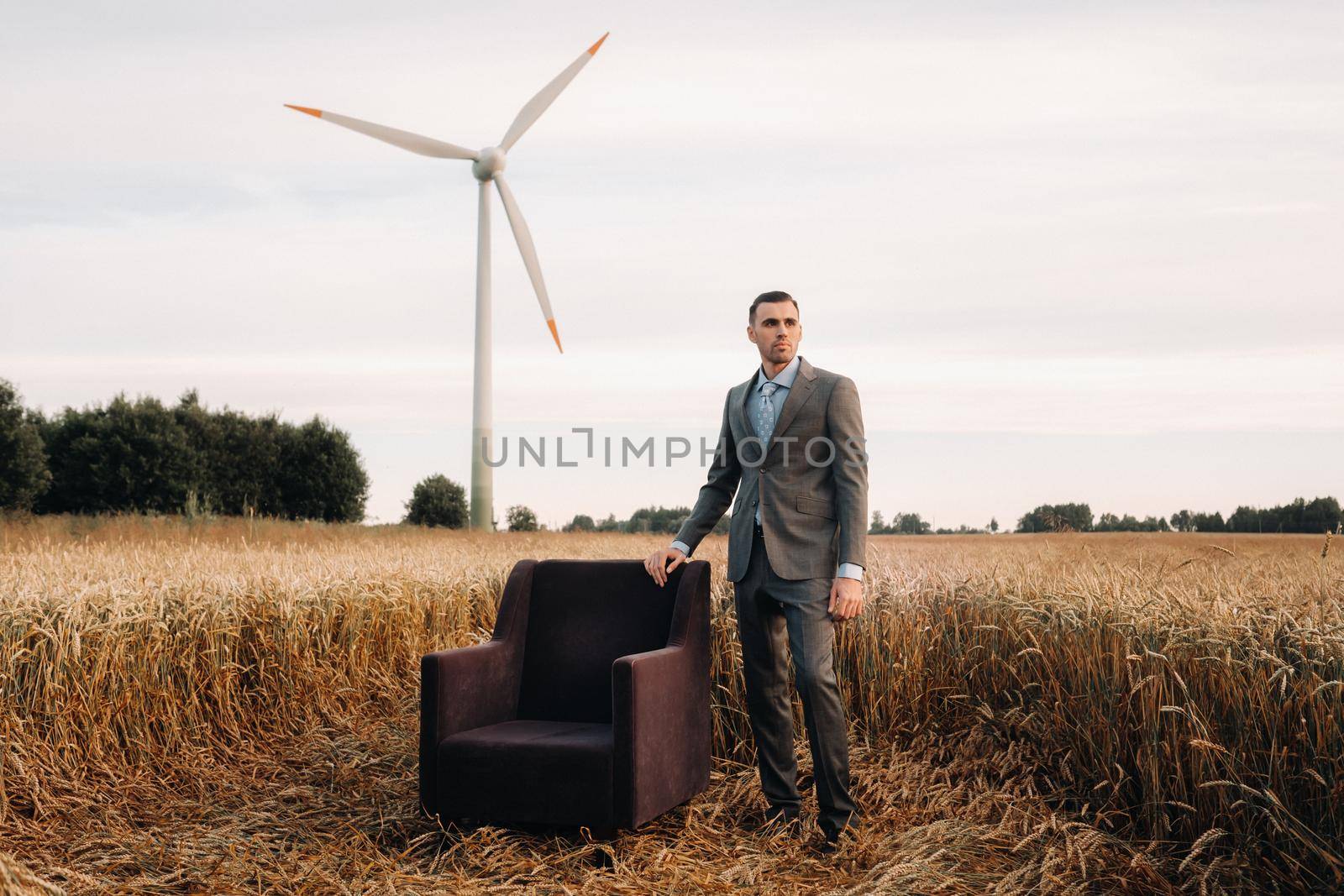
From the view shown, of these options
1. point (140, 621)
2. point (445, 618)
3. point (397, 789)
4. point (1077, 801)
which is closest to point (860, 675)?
point (1077, 801)

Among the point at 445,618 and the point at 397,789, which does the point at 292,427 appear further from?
the point at 397,789

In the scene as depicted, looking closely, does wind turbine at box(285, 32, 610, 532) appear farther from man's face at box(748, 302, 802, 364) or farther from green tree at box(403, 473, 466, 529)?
man's face at box(748, 302, 802, 364)

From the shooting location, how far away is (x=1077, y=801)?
457 centimetres

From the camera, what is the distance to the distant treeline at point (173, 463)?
2144 centimetres

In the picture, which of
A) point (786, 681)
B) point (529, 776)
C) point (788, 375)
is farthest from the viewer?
point (786, 681)

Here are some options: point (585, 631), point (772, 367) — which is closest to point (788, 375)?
point (772, 367)

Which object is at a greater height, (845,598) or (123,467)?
(123,467)

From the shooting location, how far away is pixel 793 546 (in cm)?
409

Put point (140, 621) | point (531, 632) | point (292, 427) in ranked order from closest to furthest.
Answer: point (531, 632), point (140, 621), point (292, 427)

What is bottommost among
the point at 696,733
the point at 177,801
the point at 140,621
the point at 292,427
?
the point at 177,801

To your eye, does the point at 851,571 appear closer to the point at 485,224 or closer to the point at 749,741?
the point at 749,741

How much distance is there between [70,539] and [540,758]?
49.6 ft

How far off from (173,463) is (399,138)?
10559mm

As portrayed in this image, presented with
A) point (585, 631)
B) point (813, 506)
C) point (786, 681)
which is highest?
point (813, 506)
